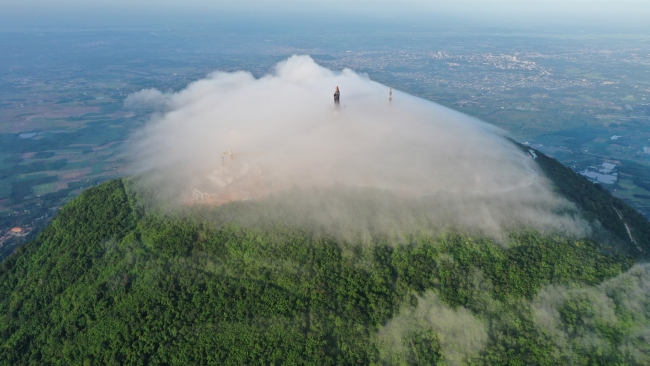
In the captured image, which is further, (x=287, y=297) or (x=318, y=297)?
(x=287, y=297)

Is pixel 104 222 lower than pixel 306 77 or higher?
lower

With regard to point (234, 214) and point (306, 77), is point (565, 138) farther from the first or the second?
point (234, 214)

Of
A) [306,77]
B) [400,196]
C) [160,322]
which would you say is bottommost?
[160,322]

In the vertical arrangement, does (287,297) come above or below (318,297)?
below

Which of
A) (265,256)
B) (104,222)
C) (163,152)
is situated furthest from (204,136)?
(265,256)
